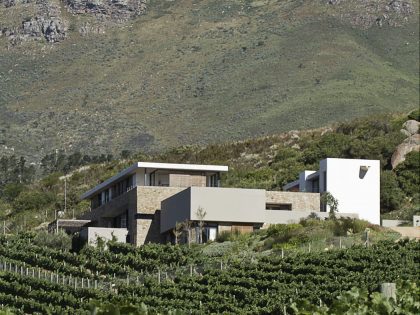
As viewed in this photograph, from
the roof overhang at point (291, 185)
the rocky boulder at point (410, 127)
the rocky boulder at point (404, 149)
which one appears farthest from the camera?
the rocky boulder at point (410, 127)

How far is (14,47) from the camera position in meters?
182

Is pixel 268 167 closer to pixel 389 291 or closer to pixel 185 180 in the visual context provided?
pixel 185 180

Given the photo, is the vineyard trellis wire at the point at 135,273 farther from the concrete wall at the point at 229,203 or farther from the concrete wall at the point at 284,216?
the concrete wall at the point at 284,216

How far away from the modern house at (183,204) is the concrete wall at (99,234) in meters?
0.10

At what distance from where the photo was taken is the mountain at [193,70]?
137m

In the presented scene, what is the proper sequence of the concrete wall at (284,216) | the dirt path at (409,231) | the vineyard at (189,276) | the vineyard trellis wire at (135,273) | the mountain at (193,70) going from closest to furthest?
the vineyard at (189,276)
the vineyard trellis wire at (135,273)
the dirt path at (409,231)
the concrete wall at (284,216)
the mountain at (193,70)

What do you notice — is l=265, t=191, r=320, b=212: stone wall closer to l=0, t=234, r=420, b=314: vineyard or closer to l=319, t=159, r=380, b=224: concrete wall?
l=319, t=159, r=380, b=224: concrete wall

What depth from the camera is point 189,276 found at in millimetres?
51156

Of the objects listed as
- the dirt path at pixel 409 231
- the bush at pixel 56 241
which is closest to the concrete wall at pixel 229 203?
the bush at pixel 56 241

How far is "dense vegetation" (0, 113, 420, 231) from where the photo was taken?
79438 mm

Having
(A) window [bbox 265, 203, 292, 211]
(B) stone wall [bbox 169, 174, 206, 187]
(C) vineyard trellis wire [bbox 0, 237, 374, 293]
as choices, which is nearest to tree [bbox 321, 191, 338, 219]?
(A) window [bbox 265, 203, 292, 211]

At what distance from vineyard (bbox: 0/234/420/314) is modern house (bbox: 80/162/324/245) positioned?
16.0ft

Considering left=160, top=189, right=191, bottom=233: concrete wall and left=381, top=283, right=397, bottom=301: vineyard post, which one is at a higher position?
left=160, top=189, right=191, bottom=233: concrete wall

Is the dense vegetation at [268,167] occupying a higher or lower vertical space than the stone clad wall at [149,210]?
higher
